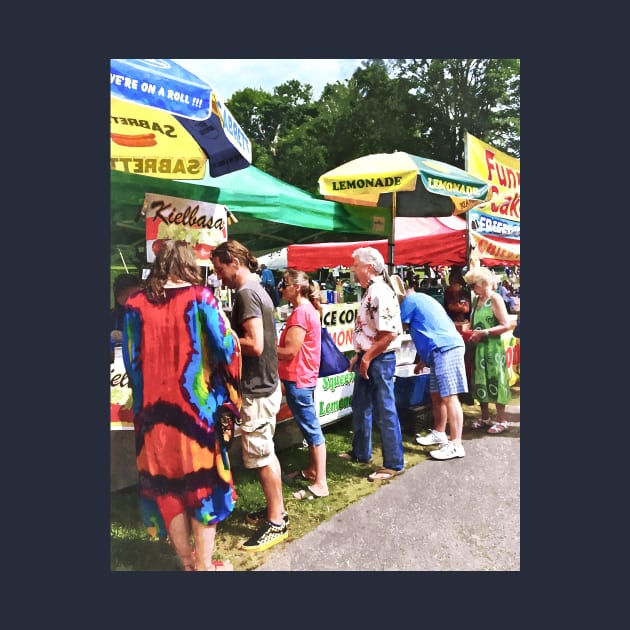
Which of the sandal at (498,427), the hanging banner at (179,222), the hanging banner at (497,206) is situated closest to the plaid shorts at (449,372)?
the sandal at (498,427)

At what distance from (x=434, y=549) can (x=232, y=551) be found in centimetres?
139

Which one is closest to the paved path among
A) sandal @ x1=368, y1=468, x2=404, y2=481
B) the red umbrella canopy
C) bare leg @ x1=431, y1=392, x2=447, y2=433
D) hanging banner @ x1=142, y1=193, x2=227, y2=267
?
sandal @ x1=368, y1=468, x2=404, y2=481

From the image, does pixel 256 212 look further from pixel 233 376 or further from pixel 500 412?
pixel 500 412

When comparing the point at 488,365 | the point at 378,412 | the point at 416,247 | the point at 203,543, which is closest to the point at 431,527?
the point at 378,412

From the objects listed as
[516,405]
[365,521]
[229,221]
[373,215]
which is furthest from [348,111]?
[365,521]

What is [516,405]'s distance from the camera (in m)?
4.18

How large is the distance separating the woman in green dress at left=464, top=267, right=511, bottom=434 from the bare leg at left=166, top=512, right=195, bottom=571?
229cm

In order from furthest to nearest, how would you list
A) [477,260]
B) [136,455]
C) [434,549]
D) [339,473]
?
[477,260] → [339,473] → [434,549] → [136,455]

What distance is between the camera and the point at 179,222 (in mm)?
3395

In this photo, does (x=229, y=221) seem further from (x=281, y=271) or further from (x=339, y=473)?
(x=339, y=473)

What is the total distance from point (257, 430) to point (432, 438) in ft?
5.39

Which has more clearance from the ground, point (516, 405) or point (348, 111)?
point (348, 111)

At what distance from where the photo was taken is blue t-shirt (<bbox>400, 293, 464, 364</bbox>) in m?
4.24

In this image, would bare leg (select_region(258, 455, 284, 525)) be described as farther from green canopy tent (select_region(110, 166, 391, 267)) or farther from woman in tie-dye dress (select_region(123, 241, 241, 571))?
green canopy tent (select_region(110, 166, 391, 267))
